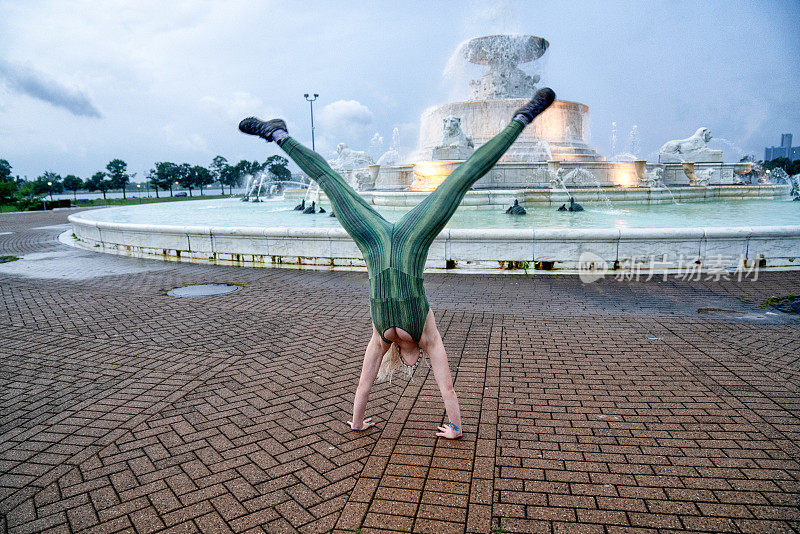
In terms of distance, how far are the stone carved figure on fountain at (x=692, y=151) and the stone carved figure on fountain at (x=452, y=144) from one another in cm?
1328

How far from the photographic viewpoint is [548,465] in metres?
3.21

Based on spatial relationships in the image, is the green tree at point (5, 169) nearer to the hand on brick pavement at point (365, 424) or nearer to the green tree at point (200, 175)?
the green tree at point (200, 175)

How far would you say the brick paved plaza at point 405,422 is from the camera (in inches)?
110

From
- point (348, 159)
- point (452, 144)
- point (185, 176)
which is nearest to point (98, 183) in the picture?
point (185, 176)

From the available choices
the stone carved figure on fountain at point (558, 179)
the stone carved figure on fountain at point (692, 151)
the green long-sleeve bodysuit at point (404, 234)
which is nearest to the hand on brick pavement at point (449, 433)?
the green long-sleeve bodysuit at point (404, 234)

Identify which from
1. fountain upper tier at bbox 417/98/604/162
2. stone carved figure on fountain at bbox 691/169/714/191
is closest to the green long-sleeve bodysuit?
fountain upper tier at bbox 417/98/604/162

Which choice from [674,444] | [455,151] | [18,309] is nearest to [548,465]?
[674,444]

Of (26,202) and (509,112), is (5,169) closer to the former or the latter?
(26,202)

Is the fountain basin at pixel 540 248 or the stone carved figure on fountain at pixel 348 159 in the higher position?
the stone carved figure on fountain at pixel 348 159

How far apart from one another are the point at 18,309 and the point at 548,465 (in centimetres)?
811

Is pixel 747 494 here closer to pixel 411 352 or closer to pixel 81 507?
pixel 411 352

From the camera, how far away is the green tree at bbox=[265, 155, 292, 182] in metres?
73.6

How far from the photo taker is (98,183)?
6788cm

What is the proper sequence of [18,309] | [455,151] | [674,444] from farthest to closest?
[455,151]
[18,309]
[674,444]
